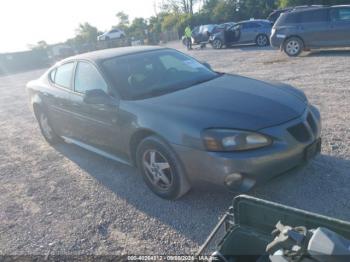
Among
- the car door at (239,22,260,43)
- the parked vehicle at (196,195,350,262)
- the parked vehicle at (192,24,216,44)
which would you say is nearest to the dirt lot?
the parked vehicle at (196,195,350,262)

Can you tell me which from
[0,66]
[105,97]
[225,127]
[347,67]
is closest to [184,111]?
[225,127]

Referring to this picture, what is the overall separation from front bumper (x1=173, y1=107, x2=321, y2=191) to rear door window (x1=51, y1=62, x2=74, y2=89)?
7.69 feet

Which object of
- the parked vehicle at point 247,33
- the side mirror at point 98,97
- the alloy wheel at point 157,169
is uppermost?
the parked vehicle at point 247,33

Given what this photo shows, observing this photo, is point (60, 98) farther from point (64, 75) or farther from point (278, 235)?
point (278, 235)

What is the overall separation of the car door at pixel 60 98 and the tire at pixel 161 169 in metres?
1.65

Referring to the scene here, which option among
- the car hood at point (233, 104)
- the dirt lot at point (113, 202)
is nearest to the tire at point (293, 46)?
the dirt lot at point (113, 202)

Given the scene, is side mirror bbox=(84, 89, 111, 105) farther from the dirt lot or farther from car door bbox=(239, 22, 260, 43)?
car door bbox=(239, 22, 260, 43)

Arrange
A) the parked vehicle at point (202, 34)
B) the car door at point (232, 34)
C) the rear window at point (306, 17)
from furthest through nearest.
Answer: the parked vehicle at point (202, 34)
the car door at point (232, 34)
the rear window at point (306, 17)

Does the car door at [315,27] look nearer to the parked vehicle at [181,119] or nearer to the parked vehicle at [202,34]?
the parked vehicle at [181,119]

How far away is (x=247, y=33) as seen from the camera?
795 inches

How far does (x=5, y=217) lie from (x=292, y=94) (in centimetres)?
342

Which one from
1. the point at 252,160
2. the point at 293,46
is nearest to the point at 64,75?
the point at 252,160

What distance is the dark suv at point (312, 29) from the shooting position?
1249 cm

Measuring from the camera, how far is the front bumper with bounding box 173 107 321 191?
3201 millimetres
